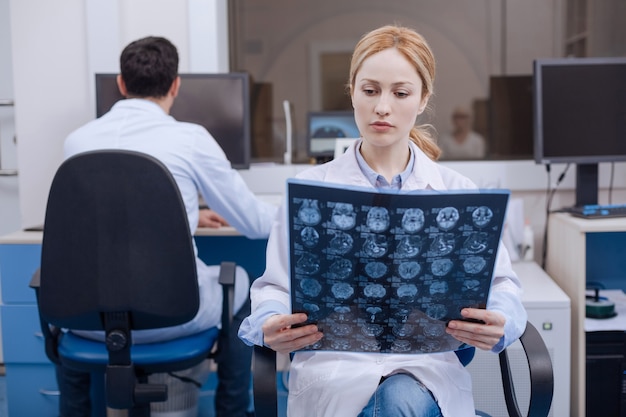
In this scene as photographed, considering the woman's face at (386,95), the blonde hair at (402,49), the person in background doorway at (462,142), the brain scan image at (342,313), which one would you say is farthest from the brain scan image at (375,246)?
the person in background doorway at (462,142)

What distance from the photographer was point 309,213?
3.24 ft

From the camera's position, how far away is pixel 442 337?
1.09 metres

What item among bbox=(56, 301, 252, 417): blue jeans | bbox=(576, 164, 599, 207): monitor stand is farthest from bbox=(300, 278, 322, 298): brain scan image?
bbox=(576, 164, 599, 207): monitor stand

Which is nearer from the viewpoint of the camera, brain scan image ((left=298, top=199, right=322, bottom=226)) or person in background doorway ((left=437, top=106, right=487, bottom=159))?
brain scan image ((left=298, top=199, right=322, bottom=226))

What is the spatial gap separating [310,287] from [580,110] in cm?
165

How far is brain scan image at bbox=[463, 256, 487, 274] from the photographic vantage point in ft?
3.33

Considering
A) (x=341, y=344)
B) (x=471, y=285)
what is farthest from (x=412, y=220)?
(x=341, y=344)

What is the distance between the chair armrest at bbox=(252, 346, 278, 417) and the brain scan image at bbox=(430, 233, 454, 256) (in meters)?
0.40

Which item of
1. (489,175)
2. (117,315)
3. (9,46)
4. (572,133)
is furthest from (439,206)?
(9,46)

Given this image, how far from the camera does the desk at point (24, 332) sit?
7.13ft

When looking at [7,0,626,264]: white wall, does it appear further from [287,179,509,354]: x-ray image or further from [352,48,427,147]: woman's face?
[287,179,509,354]: x-ray image

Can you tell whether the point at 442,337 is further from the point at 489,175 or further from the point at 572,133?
the point at 489,175

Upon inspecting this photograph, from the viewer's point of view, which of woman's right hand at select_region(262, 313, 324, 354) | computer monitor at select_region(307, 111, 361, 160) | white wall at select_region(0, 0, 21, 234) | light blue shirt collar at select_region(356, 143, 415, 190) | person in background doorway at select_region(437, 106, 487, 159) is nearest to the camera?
woman's right hand at select_region(262, 313, 324, 354)

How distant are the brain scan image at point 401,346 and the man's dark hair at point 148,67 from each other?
1209 millimetres
